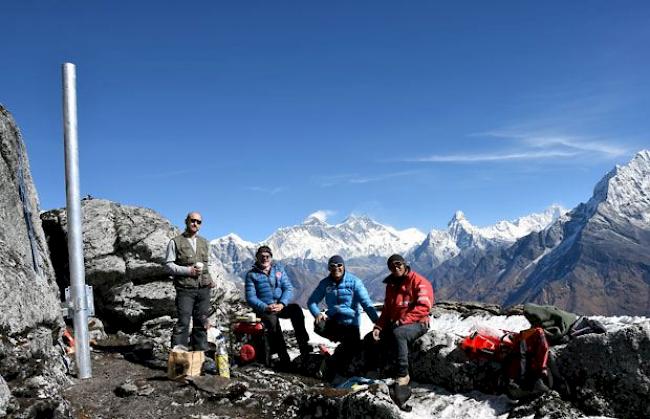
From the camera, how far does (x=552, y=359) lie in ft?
35.8

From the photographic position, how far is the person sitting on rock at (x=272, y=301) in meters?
14.5

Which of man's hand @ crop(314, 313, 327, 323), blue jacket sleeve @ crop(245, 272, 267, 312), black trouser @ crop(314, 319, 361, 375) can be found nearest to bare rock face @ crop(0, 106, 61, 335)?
blue jacket sleeve @ crop(245, 272, 267, 312)

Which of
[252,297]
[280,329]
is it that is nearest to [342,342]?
[280,329]

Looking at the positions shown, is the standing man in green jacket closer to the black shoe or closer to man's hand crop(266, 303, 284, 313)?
man's hand crop(266, 303, 284, 313)

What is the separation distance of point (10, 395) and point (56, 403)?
80cm

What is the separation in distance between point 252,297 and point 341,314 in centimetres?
247

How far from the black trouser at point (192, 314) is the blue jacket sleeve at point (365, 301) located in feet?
12.8

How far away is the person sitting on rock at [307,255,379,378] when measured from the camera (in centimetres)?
1389

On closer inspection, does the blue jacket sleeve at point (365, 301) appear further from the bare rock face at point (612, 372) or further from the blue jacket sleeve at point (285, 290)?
the bare rock face at point (612, 372)

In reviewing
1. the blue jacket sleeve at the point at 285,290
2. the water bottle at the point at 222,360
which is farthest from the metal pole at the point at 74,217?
the blue jacket sleeve at the point at 285,290

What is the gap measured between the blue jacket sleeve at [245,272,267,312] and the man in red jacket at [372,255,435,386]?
3219mm

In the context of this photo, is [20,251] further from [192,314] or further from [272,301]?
[272,301]

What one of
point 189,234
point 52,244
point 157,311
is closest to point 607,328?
point 189,234

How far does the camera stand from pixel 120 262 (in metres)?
19.5
